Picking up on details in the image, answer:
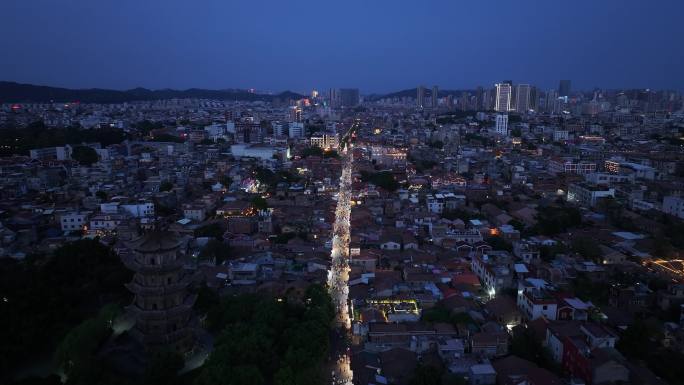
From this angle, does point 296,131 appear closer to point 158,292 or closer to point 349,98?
point 158,292

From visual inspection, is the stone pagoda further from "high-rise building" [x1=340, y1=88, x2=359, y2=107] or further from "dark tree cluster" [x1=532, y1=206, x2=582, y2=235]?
"high-rise building" [x1=340, y1=88, x2=359, y2=107]

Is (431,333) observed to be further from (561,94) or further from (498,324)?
(561,94)

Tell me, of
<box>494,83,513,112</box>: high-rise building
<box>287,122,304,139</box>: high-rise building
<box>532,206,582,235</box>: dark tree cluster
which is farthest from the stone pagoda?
<box>494,83,513,112</box>: high-rise building

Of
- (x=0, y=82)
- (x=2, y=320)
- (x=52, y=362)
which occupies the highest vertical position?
(x=0, y=82)

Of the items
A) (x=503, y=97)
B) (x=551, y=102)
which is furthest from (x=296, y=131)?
(x=551, y=102)

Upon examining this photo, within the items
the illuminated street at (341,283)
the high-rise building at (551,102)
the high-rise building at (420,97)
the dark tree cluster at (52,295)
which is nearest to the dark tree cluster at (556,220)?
the illuminated street at (341,283)

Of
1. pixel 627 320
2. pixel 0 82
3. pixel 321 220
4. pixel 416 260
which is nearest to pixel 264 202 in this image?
pixel 321 220
